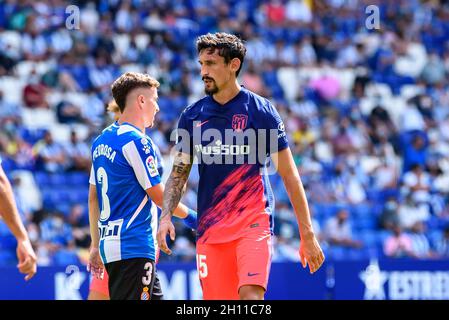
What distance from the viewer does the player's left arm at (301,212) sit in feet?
24.2

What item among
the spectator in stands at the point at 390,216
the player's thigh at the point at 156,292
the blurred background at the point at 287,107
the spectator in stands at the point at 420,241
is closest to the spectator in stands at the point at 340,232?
the blurred background at the point at 287,107

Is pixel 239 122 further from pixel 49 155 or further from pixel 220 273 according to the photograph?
pixel 49 155

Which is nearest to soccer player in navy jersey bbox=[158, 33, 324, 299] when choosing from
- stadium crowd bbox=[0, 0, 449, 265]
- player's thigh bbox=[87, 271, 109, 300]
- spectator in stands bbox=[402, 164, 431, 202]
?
player's thigh bbox=[87, 271, 109, 300]

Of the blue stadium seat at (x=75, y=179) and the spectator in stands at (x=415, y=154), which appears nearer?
the blue stadium seat at (x=75, y=179)

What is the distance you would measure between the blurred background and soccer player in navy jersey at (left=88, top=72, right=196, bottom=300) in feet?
18.5

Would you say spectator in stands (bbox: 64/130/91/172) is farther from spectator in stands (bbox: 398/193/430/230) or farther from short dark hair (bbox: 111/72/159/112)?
short dark hair (bbox: 111/72/159/112)

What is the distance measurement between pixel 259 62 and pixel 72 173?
568cm

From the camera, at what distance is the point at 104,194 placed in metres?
7.95

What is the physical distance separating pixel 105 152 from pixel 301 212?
5.26ft

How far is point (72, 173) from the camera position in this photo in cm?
1691

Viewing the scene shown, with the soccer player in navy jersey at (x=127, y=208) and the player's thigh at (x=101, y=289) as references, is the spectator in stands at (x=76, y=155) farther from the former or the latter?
the soccer player in navy jersey at (x=127, y=208)

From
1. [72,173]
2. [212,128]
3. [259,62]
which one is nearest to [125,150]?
[212,128]

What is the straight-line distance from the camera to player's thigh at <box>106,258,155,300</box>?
25.4 ft

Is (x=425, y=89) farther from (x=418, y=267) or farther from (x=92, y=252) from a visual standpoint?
(x=92, y=252)
